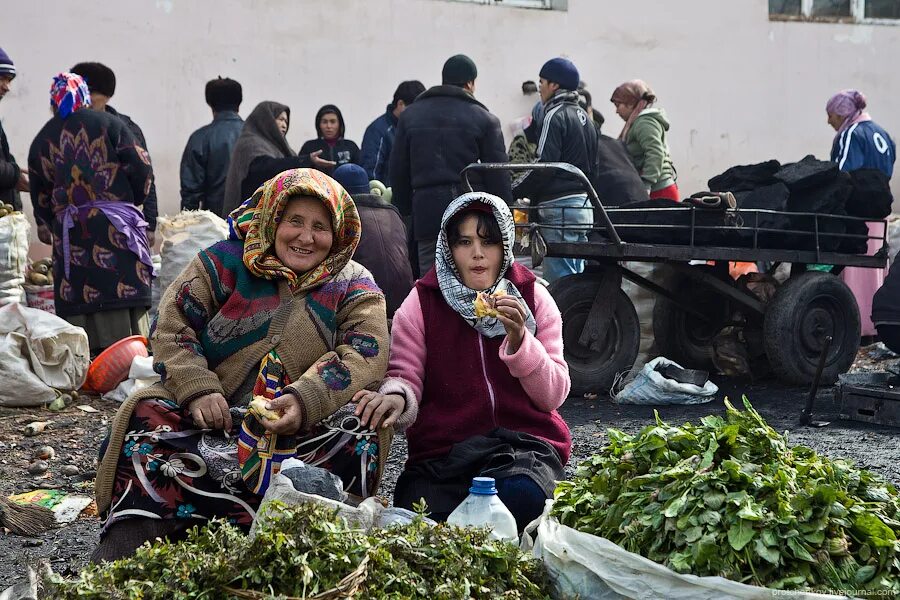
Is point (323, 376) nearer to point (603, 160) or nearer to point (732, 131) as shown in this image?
point (603, 160)

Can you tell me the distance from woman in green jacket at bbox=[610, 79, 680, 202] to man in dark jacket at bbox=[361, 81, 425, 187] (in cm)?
166

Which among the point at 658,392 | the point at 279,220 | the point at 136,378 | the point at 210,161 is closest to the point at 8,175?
the point at 210,161

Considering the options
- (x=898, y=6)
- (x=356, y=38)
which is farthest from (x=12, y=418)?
(x=898, y=6)

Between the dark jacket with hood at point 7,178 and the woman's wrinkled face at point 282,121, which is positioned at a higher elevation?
the woman's wrinkled face at point 282,121

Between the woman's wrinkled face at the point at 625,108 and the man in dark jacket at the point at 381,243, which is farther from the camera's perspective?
the woman's wrinkled face at the point at 625,108

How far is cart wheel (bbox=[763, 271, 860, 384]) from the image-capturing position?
7316 millimetres

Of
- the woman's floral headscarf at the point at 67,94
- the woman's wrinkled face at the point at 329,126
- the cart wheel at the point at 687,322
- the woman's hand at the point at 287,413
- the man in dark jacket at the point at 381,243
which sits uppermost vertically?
the woman's floral headscarf at the point at 67,94

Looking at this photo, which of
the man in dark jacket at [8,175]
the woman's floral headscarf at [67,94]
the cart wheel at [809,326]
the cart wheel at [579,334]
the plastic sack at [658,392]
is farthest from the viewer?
the man in dark jacket at [8,175]

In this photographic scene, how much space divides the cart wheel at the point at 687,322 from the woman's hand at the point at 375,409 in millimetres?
4632

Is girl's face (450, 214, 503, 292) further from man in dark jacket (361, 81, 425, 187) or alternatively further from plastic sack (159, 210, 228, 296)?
man in dark jacket (361, 81, 425, 187)

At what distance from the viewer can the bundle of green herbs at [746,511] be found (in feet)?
8.09

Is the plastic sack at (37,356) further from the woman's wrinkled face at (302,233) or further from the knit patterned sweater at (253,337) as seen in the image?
the woman's wrinkled face at (302,233)

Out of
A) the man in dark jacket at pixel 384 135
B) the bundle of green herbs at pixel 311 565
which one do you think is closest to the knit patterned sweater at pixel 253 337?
the bundle of green herbs at pixel 311 565

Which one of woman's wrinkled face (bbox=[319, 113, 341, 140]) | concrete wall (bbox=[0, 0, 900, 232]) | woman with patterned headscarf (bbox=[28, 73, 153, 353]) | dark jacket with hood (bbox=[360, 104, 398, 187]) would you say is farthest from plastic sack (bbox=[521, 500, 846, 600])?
concrete wall (bbox=[0, 0, 900, 232])
